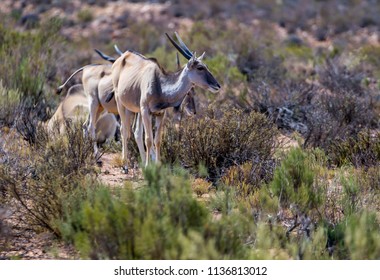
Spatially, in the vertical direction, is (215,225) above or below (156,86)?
below

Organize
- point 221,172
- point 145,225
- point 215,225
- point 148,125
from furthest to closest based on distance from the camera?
point 221,172
point 148,125
point 215,225
point 145,225

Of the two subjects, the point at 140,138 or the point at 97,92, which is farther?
the point at 97,92

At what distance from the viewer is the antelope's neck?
9453 millimetres

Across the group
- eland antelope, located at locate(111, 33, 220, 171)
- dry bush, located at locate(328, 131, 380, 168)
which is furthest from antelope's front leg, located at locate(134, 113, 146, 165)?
dry bush, located at locate(328, 131, 380, 168)

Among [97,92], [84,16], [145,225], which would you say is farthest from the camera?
[84,16]

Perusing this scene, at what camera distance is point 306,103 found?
14.0 meters

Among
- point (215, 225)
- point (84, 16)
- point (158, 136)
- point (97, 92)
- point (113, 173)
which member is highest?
point (215, 225)

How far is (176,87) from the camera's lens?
31.0 feet

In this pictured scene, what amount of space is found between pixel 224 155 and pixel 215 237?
13.1 ft

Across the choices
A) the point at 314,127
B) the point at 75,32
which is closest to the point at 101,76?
the point at 314,127

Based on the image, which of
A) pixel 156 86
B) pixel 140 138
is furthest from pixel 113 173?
pixel 156 86

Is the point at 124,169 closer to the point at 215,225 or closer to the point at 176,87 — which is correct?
the point at 176,87

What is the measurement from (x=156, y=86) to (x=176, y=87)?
282mm

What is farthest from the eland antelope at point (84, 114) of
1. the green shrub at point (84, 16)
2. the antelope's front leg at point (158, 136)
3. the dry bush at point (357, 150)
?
the green shrub at point (84, 16)
